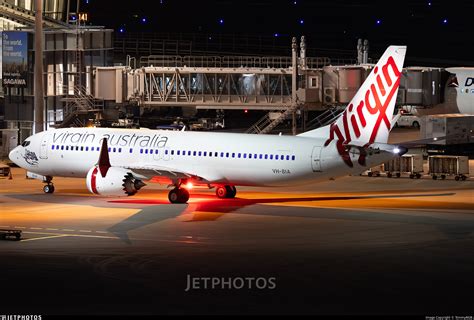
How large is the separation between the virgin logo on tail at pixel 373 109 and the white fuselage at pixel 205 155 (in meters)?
0.93

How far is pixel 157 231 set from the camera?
42.0m

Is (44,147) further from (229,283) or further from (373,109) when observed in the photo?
(229,283)

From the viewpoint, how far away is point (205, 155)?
172ft

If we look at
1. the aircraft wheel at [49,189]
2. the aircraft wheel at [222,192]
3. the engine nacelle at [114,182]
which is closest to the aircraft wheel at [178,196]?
the aircraft wheel at [222,192]

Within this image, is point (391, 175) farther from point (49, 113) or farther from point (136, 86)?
point (49, 113)

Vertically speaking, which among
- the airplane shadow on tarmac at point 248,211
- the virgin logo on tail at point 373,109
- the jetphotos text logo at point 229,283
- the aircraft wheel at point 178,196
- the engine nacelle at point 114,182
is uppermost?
the virgin logo on tail at point 373,109

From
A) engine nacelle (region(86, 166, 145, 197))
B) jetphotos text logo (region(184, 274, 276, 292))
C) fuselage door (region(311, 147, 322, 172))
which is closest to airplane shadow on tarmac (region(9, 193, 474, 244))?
engine nacelle (region(86, 166, 145, 197))

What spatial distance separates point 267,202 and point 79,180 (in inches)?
734

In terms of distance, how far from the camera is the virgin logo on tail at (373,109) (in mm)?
49188

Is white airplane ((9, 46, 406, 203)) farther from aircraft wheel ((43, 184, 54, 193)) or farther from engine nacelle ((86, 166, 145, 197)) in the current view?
aircraft wheel ((43, 184, 54, 193))

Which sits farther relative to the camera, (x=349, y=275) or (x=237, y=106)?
(x=237, y=106)

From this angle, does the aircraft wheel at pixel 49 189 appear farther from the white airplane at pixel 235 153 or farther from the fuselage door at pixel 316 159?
the fuselage door at pixel 316 159

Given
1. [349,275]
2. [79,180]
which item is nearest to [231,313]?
[349,275]

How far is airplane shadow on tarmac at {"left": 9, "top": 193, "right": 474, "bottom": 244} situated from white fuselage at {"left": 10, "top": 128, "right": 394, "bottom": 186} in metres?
1.54
